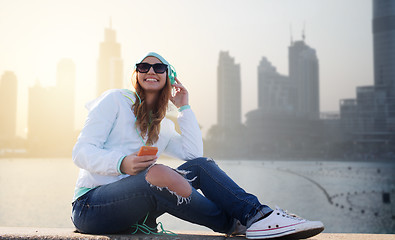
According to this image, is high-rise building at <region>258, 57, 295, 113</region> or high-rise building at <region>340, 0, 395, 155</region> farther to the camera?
high-rise building at <region>258, 57, 295, 113</region>

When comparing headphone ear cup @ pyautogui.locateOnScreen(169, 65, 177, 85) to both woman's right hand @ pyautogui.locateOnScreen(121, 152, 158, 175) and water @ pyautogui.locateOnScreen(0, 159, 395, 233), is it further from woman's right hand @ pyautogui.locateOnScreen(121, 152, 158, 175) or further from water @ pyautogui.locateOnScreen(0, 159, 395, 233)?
water @ pyautogui.locateOnScreen(0, 159, 395, 233)

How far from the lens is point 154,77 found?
2.16m

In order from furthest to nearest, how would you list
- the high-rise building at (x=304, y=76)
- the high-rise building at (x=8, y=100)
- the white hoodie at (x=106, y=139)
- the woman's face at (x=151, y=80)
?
the high-rise building at (x=8, y=100), the high-rise building at (x=304, y=76), the woman's face at (x=151, y=80), the white hoodie at (x=106, y=139)

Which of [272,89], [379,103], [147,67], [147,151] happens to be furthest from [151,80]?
[272,89]

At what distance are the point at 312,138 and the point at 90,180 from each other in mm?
112341

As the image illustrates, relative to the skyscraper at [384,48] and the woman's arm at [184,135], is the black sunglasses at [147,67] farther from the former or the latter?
the skyscraper at [384,48]

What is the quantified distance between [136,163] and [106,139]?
1.09ft

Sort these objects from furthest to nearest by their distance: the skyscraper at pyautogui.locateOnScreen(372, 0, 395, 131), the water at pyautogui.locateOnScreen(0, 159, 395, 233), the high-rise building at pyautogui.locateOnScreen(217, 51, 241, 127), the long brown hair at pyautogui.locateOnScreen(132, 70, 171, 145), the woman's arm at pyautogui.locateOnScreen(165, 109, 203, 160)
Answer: the high-rise building at pyautogui.locateOnScreen(217, 51, 241, 127) < the skyscraper at pyautogui.locateOnScreen(372, 0, 395, 131) < the water at pyautogui.locateOnScreen(0, 159, 395, 233) < the woman's arm at pyautogui.locateOnScreen(165, 109, 203, 160) < the long brown hair at pyautogui.locateOnScreen(132, 70, 171, 145)

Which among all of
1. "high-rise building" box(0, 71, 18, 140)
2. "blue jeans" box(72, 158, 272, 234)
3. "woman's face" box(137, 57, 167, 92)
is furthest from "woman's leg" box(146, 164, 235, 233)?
"high-rise building" box(0, 71, 18, 140)

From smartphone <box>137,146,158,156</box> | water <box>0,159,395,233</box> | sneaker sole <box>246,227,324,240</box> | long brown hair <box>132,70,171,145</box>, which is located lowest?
water <box>0,159,395,233</box>

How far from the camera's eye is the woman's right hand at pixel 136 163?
163 centimetres

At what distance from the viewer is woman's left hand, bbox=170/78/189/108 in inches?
92.7

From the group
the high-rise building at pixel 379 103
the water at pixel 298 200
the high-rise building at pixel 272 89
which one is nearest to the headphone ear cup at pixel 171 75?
the water at pixel 298 200

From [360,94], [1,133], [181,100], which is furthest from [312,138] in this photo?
[1,133]
